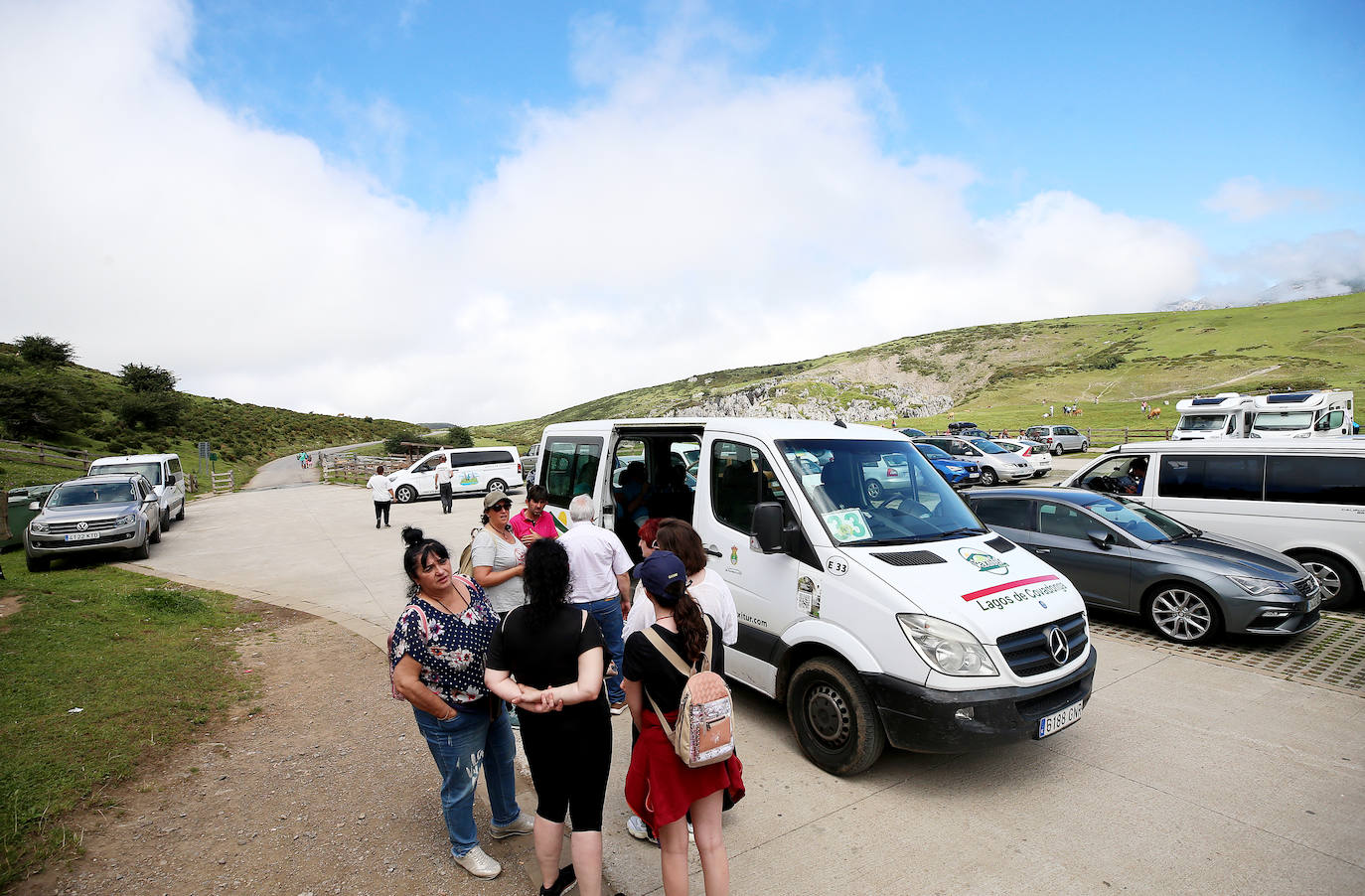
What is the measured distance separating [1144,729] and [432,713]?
16.0 feet

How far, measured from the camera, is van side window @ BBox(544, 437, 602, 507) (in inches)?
273

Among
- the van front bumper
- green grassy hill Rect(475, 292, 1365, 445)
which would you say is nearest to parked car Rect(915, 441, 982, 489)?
the van front bumper

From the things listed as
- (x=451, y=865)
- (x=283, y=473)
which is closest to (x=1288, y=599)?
(x=451, y=865)

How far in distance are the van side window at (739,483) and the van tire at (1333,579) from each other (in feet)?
22.9

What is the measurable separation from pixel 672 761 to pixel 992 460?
24757mm

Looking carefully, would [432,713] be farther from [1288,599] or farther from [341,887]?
[1288,599]

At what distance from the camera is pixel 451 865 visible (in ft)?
10.9

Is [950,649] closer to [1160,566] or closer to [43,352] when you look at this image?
[1160,566]

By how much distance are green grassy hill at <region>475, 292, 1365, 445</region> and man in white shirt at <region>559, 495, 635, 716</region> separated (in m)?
43.9

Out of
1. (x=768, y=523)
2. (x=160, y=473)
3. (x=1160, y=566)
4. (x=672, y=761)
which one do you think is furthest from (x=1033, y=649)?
(x=160, y=473)

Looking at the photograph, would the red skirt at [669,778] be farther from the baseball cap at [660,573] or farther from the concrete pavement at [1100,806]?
the concrete pavement at [1100,806]

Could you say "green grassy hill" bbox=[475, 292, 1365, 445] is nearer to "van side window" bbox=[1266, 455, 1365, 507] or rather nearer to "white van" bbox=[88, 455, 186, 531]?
"white van" bbox=[88, 455, 186, 531]

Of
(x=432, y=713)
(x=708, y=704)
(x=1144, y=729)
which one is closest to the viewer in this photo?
(x=708, y=704)

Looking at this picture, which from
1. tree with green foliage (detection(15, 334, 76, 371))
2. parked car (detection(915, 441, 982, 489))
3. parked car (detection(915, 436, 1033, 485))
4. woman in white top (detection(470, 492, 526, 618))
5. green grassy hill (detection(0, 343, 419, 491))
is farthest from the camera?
tree with green foliage (detection(15, 334, 76, 371))
